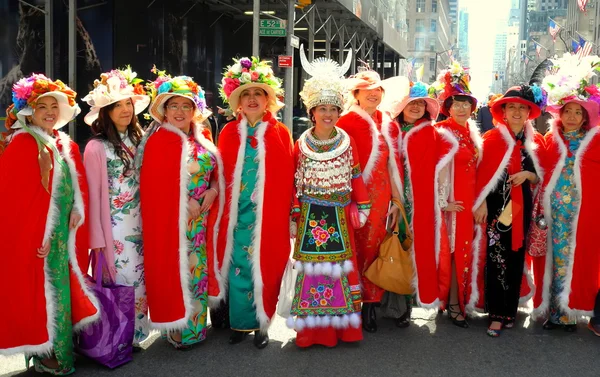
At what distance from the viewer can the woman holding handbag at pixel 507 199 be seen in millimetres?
4547

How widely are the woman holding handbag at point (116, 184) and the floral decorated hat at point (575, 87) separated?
3165 mm

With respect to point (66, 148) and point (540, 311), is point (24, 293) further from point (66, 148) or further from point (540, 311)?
point (540, 311)

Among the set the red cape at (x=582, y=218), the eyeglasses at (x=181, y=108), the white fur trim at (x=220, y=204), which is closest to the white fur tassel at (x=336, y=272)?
the white fur trim at (x=220, y=204)

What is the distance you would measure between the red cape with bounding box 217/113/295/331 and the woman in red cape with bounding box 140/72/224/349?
97 millimetres

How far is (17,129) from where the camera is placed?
356 centimetres

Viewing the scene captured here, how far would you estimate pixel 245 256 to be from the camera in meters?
4.28

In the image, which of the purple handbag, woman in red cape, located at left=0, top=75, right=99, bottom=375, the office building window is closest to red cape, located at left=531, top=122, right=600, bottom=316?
the purple handbag

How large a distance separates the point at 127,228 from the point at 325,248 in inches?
54.8

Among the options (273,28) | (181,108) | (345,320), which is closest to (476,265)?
(345,320)

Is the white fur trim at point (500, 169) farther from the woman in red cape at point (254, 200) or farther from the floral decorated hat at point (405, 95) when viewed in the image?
the woman in red cape at point (254, 200)

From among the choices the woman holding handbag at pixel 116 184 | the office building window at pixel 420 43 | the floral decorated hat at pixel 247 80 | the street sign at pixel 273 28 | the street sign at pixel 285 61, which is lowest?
the woman holding handbag at pixel 116 184

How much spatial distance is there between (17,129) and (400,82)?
9.36ft

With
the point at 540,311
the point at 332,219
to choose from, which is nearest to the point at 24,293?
the point at 332,219

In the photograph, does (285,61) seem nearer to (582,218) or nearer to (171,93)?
(171,93)
